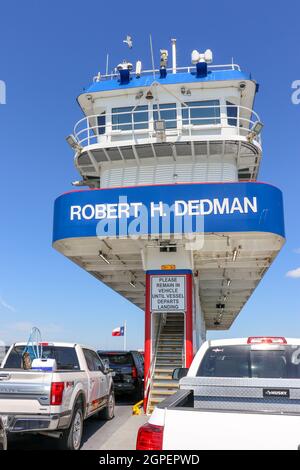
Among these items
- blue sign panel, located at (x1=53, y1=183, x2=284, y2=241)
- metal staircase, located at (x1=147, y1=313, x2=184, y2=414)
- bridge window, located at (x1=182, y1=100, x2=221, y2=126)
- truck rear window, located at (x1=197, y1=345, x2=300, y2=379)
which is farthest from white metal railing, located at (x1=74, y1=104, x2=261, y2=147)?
truck rear window, located at (x1=197, y1=345, x2=300, y2=379)

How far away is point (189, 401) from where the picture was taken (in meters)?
4.14

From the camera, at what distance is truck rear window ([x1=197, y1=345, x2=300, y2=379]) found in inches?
185

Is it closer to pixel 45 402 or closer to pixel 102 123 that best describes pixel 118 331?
pixel 102 123

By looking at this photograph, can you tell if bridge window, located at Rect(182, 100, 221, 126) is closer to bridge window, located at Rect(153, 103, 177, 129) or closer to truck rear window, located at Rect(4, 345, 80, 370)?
bridge window, located at Rect(153, 103, 177, 129)

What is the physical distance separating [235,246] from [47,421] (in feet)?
27.1

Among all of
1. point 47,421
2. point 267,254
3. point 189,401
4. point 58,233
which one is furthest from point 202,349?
point 267,254

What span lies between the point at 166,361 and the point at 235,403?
32.1 ft

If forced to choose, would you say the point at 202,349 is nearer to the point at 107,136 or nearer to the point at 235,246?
the point at 235,246

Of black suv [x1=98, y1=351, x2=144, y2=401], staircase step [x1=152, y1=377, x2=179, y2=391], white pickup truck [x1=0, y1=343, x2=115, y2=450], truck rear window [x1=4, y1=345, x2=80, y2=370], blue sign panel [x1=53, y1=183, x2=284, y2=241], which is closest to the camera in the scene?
white pickup truck [x1=0, y1=343, x2=115, y2=450]

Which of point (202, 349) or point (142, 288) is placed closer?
point (202, 349)

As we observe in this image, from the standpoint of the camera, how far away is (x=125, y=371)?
1432 centimetres

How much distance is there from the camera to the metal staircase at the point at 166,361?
40.9 ft

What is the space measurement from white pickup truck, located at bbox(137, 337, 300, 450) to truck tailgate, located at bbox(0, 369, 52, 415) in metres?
2.45
